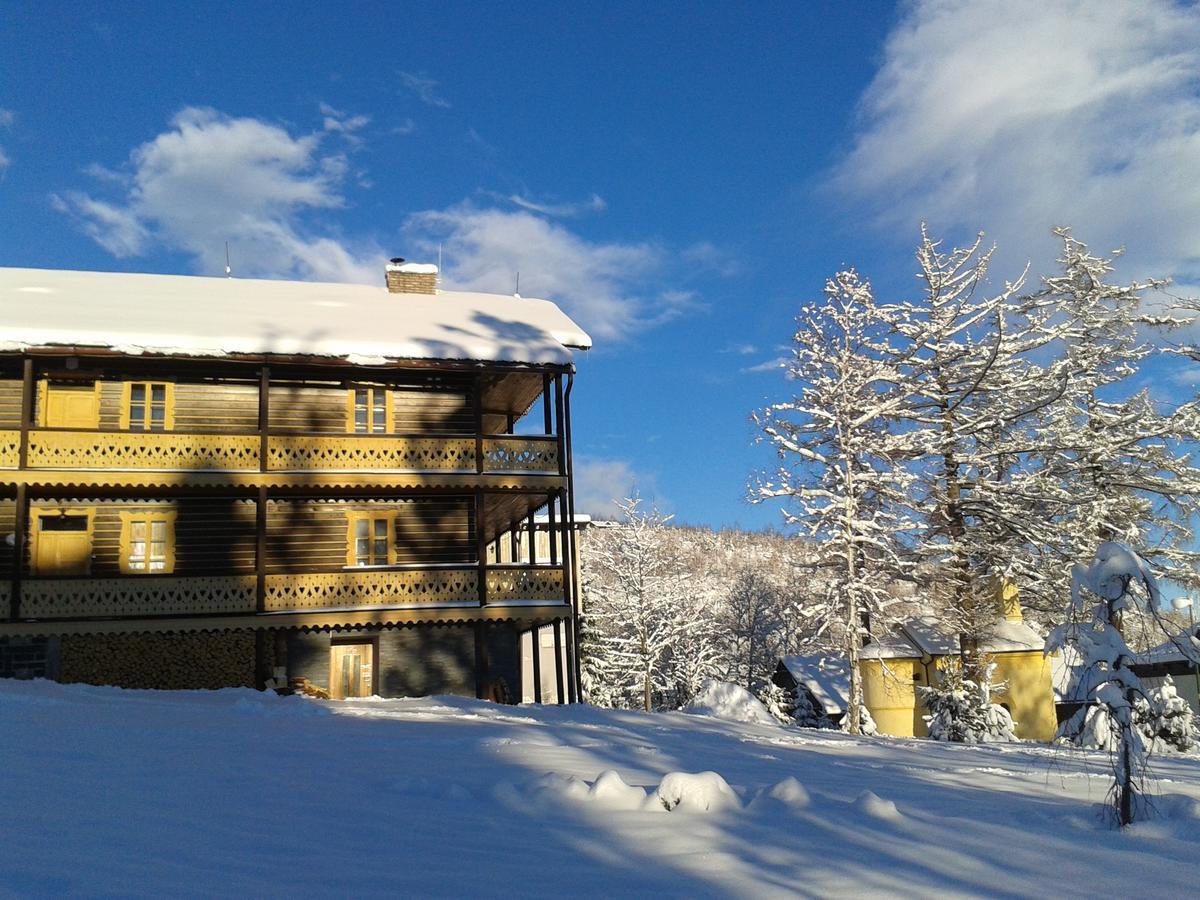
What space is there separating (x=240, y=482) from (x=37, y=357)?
503 centimetres

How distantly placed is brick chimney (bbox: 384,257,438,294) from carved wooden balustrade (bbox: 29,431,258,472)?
29.2 feet

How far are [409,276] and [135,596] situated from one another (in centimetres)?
1271

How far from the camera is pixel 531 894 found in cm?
458

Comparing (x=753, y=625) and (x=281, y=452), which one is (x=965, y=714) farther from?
(x=753, y=625)

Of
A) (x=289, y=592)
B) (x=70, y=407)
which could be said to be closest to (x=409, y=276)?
(x=70, y=407)

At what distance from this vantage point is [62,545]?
22.4 m

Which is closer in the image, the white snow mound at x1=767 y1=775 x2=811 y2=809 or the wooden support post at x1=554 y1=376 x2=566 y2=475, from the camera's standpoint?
the white snow mound at x1=767 y1=775 x2=811 y2=809

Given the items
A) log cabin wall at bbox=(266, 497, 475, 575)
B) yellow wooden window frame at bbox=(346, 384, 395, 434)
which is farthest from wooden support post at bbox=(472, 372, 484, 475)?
yellow wooden window frame at bbox=(346, 384, 395, 434)

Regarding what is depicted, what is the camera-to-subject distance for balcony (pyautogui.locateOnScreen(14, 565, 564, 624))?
20.1m

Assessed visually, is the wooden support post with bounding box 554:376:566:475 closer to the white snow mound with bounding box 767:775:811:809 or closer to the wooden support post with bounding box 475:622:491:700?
the wooden support post with bounding box 475:622:491:700

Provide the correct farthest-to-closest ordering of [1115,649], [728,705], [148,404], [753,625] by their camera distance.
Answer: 1. [753,625]
2. [148,404]
3. [728,705]
4. [1115,649]

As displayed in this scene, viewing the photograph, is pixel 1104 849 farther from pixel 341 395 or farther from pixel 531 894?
pixel 341 395

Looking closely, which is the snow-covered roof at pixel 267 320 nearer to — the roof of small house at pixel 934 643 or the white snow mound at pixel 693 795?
the roof of small house at pixel 934 643

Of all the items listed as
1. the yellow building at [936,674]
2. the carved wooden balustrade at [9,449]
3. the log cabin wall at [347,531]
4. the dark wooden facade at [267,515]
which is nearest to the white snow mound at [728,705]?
the dark wooden facade at [267,515]
